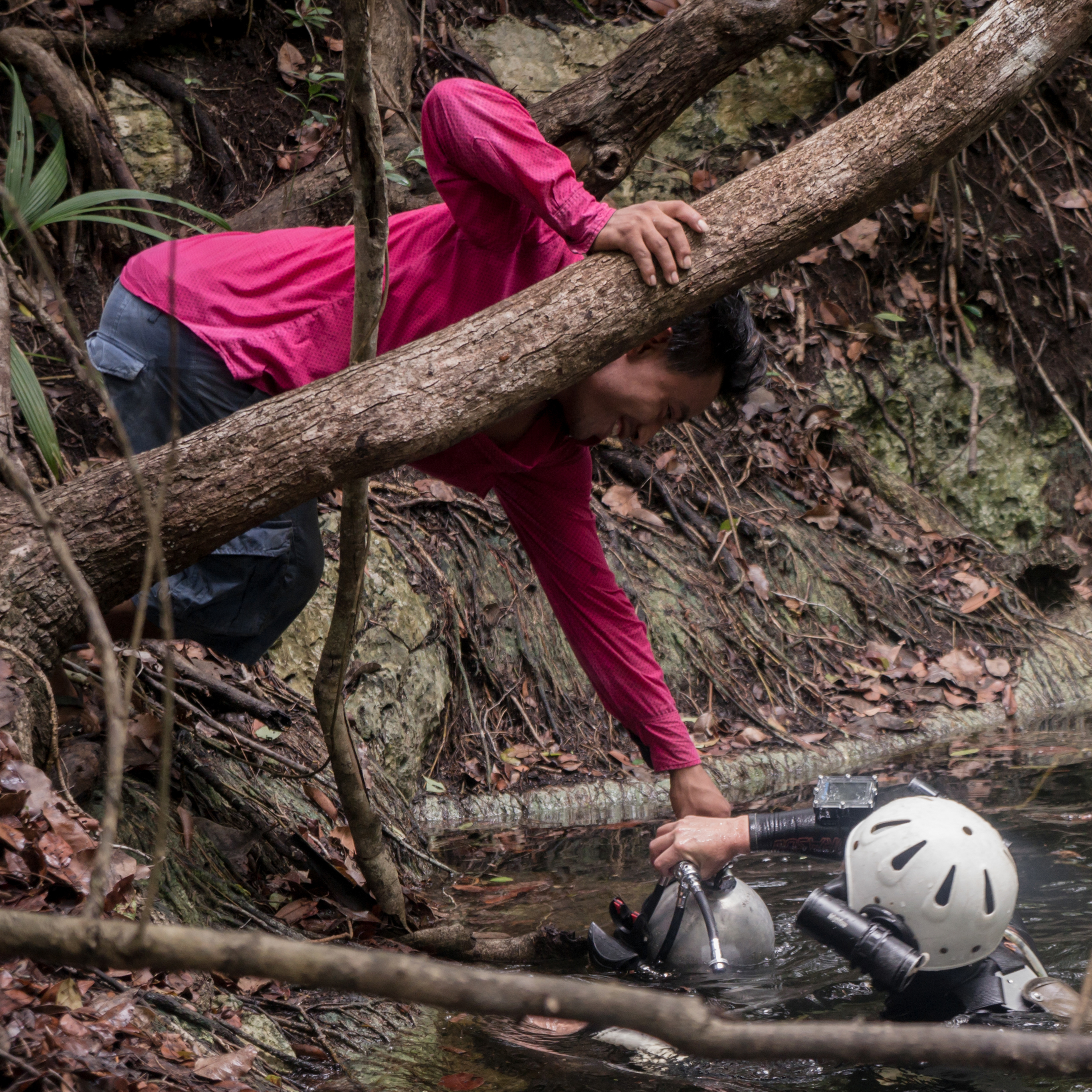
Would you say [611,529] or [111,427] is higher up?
[111,427]

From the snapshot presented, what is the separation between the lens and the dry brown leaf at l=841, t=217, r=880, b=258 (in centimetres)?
776

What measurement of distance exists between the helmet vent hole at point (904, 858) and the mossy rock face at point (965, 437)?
510 centimetres

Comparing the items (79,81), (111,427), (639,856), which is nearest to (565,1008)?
(639,856)

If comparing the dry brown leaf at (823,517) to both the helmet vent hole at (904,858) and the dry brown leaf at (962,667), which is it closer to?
the dry brown leaf at (962,667)

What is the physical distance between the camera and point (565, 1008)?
0.87m

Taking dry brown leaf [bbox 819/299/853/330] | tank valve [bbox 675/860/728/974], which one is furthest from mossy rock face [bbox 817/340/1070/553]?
tank valve [bbox 675/860/728/974]

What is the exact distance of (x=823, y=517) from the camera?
6871 millimetres

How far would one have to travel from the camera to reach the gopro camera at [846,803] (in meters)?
3.03

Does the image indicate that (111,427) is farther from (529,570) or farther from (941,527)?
(941,527)

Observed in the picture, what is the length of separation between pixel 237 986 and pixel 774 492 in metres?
5.14

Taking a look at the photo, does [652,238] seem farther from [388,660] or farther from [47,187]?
[47,187]

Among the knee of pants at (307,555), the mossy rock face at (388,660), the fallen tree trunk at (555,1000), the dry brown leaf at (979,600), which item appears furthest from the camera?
the dry brown leaf at (979,600)

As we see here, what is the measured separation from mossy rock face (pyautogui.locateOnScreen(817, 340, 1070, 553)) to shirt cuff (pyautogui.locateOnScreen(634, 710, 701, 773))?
473 centimetres

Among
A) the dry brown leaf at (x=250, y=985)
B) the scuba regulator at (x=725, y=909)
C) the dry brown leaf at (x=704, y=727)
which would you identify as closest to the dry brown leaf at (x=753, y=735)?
the dry brown leaf at (x=704, y=727)
